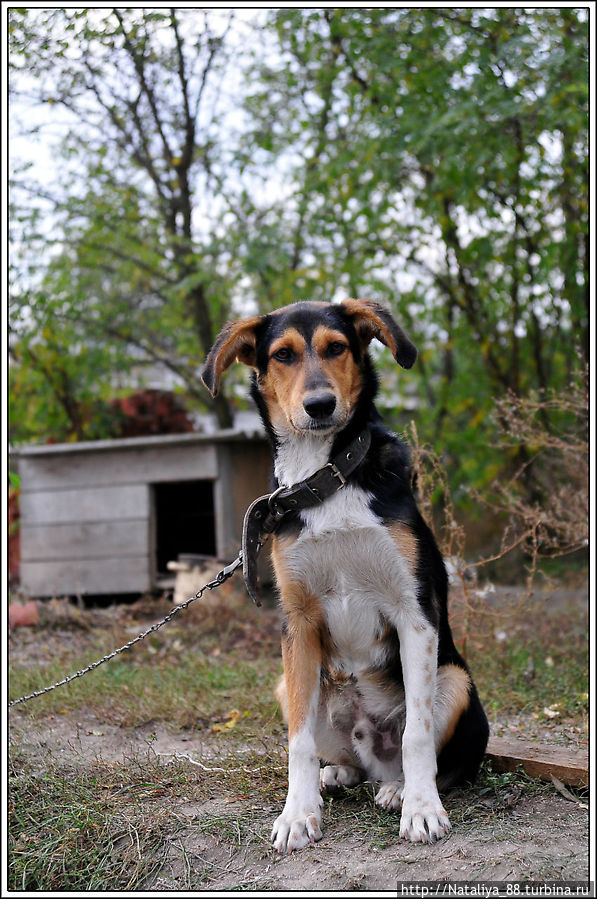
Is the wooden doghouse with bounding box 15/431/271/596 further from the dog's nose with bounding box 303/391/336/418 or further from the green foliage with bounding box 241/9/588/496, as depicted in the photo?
the dog's nose with bounding box 303/391/336/418

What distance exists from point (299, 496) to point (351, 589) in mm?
367

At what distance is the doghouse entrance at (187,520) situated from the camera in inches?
342

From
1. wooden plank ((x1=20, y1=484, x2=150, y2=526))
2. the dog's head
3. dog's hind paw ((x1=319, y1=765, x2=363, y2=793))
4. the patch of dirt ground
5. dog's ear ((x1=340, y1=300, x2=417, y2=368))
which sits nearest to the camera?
the patch of dirt ground

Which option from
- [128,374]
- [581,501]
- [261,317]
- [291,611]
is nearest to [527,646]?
[581,501]

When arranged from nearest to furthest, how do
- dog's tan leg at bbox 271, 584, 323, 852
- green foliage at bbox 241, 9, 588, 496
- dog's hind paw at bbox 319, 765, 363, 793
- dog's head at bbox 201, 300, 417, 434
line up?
dog's tan leg at bbox 271, 584, 323, 852 → dog's head at bbox 201, 300, 417, 434 → dog's hind paw at bbox 319, 765, 363, 793 → green foliage at bbox 241, 9, 588, 496

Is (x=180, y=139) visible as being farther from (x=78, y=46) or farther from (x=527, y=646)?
(x=527, y=646)

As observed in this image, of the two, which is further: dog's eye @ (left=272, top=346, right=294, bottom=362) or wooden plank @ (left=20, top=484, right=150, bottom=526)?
wooden plank @ (left=20, top=484, right=150, bottom=526)

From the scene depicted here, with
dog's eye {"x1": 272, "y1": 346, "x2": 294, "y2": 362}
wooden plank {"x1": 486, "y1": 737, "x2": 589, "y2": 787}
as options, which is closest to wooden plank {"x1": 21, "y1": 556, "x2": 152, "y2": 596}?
wooden plank {"x1": 486, "y1": 737, "x2": 589, "y2": 787}

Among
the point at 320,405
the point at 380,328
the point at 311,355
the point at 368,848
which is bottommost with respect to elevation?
the point at 368,848

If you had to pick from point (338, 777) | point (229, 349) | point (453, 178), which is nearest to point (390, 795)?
point (338, 777)

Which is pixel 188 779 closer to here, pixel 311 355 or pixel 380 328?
pixel 311 355

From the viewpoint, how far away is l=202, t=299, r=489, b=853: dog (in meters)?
2.67

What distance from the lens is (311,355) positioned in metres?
2.82

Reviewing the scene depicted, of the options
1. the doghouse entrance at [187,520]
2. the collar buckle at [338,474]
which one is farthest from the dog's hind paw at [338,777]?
the doghouse entrance at [187,520]
